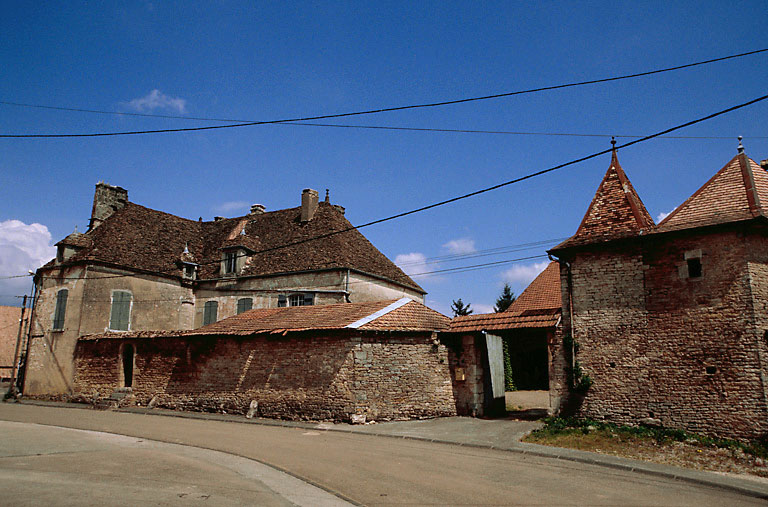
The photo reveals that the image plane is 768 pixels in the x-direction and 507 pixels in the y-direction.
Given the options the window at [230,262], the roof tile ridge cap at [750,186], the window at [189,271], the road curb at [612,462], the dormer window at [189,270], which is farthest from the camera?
the window at [189,271]

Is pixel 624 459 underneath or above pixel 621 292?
underneath

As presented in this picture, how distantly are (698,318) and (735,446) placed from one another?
3.22m

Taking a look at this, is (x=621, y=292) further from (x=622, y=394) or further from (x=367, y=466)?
(x=367, y=466)

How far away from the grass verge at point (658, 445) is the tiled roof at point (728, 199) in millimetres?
5578

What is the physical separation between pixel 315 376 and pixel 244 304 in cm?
1264

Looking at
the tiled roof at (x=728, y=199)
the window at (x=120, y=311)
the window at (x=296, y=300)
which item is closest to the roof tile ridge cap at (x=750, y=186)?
the tiled roof at (x=728, y=199)

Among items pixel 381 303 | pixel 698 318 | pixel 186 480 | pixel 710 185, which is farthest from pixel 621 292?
pixel 186 480

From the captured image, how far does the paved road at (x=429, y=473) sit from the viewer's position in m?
8.63

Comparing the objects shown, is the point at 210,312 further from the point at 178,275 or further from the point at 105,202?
the point at 105,202

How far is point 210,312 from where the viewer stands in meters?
30.0

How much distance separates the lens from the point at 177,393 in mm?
21438

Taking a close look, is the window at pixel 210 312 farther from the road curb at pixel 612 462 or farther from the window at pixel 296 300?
the road curb at pixel 612 462

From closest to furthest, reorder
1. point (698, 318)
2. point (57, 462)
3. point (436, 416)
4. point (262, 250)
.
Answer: point (57, 462), point (698, 318), point (436, 416), point (262, 250)

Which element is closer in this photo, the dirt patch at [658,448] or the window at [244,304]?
the dirt patch at [658,448]
